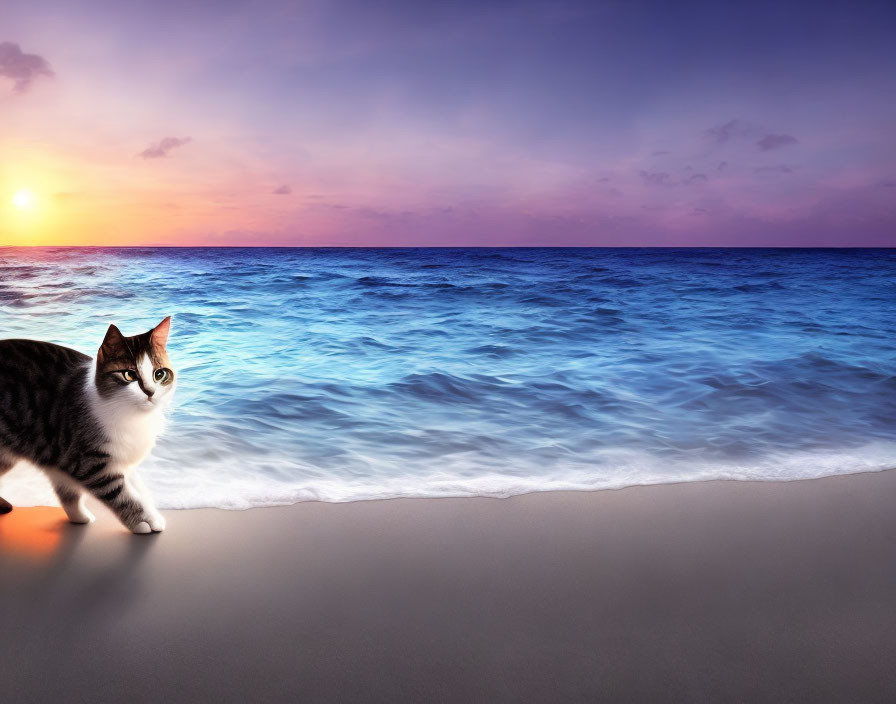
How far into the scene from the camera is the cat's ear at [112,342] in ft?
5.71

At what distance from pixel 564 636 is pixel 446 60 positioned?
1032cm

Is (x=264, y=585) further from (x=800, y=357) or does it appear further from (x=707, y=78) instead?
(x=707, y=78)

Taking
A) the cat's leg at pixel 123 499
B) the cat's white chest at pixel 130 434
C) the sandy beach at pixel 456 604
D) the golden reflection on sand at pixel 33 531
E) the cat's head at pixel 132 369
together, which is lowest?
the sandy beach at pixel 456 604

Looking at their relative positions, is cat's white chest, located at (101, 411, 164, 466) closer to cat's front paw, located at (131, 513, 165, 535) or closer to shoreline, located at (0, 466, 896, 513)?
cat's front paw, located at (131, 513, 165, 535)

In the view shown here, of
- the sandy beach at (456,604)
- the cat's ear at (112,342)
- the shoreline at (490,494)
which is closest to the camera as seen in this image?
the sandy beach at (456,604)

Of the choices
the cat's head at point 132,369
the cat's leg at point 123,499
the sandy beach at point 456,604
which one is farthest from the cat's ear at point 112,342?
the sandy beach at point 456,604

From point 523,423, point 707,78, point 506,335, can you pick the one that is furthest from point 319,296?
point 523,423

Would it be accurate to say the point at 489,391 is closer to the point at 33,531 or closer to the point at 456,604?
the point at 456,604

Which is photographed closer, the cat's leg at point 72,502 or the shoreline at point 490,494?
the cat's leg at point 72,502

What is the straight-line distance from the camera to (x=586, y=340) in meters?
7.18

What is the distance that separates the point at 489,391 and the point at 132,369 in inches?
119

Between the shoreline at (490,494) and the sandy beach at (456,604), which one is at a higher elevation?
the shoreline at (490,494)

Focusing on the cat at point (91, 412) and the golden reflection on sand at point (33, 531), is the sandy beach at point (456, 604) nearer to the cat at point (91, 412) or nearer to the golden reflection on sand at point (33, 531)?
the golden reflection on sand at point (33, 531)

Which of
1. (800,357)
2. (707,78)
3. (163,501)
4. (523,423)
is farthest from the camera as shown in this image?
(707,78)
